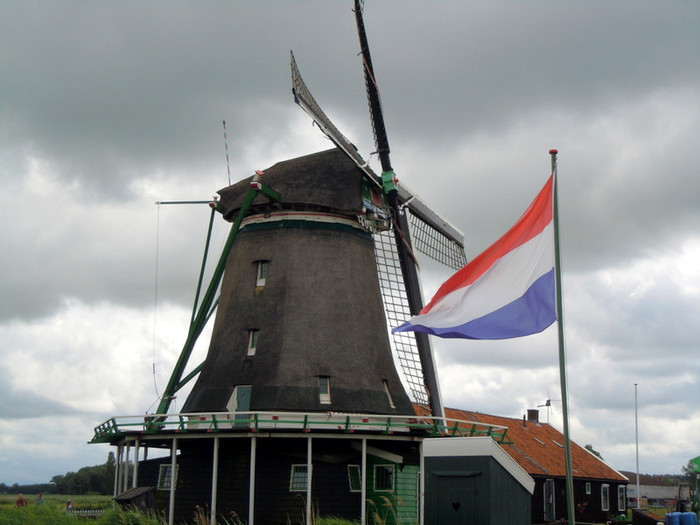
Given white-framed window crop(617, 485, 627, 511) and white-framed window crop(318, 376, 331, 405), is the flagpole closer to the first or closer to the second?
white-framed window crop(318, 376, 331, 405)

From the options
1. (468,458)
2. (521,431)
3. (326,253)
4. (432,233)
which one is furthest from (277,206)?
(521,431)

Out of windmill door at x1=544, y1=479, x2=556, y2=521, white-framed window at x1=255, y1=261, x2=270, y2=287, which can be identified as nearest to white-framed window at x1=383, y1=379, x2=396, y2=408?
white-framed window at x1=255, y1=261, x2=270, y2=287

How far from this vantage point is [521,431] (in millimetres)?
35531

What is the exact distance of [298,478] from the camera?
65.3 feet

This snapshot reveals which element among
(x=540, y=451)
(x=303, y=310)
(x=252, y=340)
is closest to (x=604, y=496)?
(x=540, y=451)

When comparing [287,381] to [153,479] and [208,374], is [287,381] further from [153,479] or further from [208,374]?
[153,479]

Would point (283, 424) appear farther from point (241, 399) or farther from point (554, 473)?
point (554, 473)

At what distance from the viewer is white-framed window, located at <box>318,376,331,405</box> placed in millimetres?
20656

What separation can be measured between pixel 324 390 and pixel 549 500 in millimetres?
14492

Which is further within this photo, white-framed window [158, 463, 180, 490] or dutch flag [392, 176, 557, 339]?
white-framed window [158, 463, 180, 490]

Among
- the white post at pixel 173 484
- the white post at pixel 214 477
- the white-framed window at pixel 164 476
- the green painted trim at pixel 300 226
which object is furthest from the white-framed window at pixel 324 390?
the white-framed window at pixel 164 476

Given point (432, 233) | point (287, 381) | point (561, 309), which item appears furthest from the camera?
point (432, 233)

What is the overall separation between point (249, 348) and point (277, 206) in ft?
12.8

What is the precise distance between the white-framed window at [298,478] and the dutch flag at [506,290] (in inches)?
339
